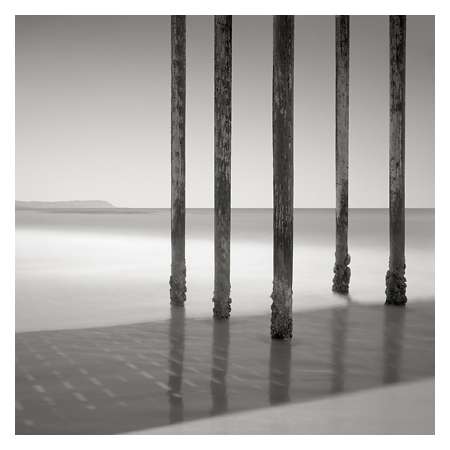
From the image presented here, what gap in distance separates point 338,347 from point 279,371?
1.02 metres

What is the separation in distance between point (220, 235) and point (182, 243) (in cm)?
90

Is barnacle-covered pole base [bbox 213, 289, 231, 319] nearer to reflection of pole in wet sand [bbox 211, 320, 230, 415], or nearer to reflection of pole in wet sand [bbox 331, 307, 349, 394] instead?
reflection of pole in wet sand [bbox 211, 320, 230, 415]

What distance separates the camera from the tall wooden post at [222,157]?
7.09 metres

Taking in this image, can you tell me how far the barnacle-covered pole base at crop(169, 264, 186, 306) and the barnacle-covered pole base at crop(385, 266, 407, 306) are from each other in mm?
2218

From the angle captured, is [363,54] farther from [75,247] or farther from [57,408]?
[57,408]

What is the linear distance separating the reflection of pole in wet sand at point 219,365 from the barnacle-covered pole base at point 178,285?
0.93 m

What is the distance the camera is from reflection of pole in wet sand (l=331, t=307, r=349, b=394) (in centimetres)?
523

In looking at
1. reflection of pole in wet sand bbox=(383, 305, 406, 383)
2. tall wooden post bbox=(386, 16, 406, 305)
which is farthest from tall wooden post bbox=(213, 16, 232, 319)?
tall wooden post bbox=(386, 16, 406, 305)

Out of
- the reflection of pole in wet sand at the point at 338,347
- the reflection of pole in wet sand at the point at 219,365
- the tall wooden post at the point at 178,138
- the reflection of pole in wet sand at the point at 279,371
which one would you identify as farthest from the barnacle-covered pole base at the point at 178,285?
the reflection of pole in wet sand at the point at 279,371

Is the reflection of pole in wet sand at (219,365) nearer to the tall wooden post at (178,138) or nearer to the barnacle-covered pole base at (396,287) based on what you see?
the tall wooden post at (178,138)

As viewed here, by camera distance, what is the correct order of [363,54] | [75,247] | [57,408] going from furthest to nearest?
[363,54], [75,247], [57,408]

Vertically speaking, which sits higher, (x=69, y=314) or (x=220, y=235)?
(x=220, y=235)

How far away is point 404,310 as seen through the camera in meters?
8.10
